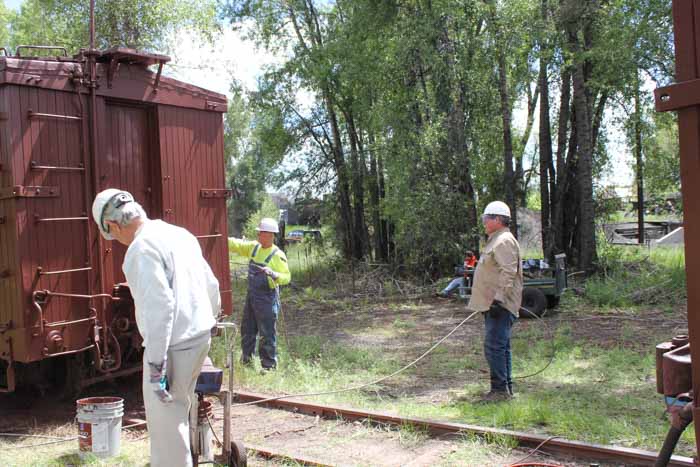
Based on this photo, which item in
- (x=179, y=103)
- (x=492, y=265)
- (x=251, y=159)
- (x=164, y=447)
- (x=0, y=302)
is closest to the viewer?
(x=164, y=447)

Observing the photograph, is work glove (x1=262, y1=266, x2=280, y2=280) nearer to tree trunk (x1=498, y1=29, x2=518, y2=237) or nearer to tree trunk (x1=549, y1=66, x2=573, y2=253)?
tree trunk (x1=498, y1=29, x2=518, y2=237)

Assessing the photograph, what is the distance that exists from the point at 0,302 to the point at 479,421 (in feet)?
14.7

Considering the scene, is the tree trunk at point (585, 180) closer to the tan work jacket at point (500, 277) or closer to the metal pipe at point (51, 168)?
the tan work jacket at point (500, 277)

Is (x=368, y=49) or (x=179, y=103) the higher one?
(x=368, y=49)

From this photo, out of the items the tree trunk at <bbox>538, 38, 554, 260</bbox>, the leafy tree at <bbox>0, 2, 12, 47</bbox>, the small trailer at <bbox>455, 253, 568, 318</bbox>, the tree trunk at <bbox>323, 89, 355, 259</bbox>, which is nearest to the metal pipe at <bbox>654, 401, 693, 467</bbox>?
the small trailer at <bbox>455, 253, 568, 318</bbox>

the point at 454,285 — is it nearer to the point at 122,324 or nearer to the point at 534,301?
the point at 534,301

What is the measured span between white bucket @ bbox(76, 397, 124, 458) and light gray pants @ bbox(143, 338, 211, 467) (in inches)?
65.7

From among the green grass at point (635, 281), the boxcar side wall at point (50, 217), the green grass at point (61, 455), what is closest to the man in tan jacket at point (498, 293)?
the green grass at point (61, 455)

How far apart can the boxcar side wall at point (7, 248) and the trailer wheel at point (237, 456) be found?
8.19 ft

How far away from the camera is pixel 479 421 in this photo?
6.13m

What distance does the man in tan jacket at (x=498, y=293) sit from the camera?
6.84 meters

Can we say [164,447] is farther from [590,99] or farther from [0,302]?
[590,99]

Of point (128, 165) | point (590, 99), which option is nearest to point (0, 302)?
point (128, 165)

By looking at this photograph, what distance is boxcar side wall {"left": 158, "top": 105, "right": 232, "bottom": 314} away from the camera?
7.31 meters
